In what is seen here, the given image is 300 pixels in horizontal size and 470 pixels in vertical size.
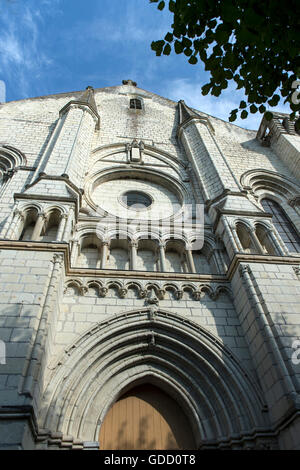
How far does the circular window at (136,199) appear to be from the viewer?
11.1 meters

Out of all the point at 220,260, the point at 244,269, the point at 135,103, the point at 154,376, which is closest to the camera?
the point at 154,376

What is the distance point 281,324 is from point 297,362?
79 centimetres

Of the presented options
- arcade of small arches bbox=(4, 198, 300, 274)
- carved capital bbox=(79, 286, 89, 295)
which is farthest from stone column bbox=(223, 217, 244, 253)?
carved capital bbox=(79, 286, 89, 295)

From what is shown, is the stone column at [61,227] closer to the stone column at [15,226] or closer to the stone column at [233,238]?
the stone column at [15,226]

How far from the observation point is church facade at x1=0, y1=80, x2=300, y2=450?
17.7 feet

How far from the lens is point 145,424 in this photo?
6.25m

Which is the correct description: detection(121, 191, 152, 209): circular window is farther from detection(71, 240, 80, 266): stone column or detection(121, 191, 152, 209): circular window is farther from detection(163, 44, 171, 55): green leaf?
detection(163, 44, 171, 55): green leaf

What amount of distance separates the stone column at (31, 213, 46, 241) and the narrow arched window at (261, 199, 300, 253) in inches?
306

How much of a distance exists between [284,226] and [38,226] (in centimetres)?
847

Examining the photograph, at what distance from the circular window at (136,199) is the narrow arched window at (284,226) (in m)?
4.69

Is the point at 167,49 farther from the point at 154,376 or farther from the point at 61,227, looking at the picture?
the point at 154,376

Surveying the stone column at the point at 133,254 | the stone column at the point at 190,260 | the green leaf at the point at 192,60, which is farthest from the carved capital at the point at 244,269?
the green leaf at the point at 192,60

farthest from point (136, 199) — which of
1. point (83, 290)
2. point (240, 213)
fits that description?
point (83, 290)
